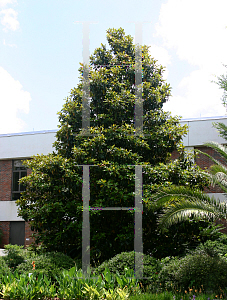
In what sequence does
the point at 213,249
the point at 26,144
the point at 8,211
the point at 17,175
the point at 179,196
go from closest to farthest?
the point at 179,196, the point at 213,249, the point at 8,211, the point at 26,144, the point at 17,175

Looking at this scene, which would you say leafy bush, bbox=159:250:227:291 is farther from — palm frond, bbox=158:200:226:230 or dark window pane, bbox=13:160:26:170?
dark window pane, bbox=13:160:26:170

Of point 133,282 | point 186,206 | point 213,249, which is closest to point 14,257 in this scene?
point 133,282

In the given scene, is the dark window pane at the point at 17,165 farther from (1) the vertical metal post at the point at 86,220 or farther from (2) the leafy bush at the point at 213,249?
(2) the leafy bush at the point at 213,249

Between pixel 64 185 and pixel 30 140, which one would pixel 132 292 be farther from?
pixel 30 140

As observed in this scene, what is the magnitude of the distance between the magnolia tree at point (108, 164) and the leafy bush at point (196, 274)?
2.49m

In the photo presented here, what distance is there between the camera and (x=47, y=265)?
27.5ft

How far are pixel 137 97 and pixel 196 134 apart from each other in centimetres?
680

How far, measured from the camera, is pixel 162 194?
812 cm

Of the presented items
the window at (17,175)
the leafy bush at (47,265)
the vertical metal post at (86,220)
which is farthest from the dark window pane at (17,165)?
the leafy bush at (47,265)

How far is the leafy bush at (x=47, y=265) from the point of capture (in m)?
8.06

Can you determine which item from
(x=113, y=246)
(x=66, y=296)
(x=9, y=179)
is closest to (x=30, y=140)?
(x=9, y=179)

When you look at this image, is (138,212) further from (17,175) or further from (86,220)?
(17,175)

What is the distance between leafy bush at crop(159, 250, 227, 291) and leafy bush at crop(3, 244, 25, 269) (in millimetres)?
4805

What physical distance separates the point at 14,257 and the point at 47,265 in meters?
2.12
